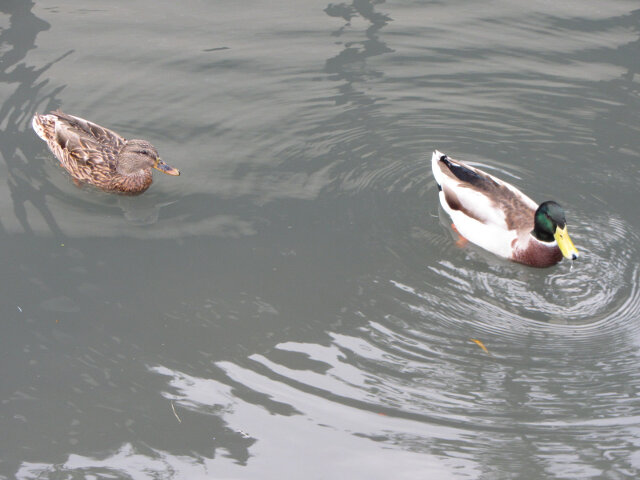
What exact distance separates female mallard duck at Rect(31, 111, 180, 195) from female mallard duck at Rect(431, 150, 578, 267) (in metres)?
2.13

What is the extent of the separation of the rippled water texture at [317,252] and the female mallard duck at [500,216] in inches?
5.6

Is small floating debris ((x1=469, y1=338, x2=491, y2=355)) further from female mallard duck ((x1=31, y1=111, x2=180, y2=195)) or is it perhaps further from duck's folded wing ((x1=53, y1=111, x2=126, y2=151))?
duck's folded wing ((x1=53, y1=111, x2=126, y2=151))

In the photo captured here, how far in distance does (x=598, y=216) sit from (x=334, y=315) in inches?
92.1

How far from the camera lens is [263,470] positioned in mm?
4945

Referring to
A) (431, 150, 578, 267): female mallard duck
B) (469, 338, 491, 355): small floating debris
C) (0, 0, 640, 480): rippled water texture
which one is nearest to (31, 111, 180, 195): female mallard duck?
(0, 0, 640, 480): rippled water texture

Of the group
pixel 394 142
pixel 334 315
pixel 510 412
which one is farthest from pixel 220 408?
pixel 394 142

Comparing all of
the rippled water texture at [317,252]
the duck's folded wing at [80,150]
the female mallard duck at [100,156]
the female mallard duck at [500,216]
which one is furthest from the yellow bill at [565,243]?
the duck's folded wing at [80,150]

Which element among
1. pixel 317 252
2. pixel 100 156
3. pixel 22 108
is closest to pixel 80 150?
pixel 100 156

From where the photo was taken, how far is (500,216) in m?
6.54

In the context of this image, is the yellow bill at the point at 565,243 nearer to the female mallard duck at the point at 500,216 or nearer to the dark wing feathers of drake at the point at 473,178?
the female mallard duck at the point at 500,216

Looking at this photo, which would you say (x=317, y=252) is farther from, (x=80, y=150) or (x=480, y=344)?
(x=80, y=150)

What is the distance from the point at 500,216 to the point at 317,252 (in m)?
1.42

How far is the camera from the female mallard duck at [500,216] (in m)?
6.27

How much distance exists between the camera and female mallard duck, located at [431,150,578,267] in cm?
627
